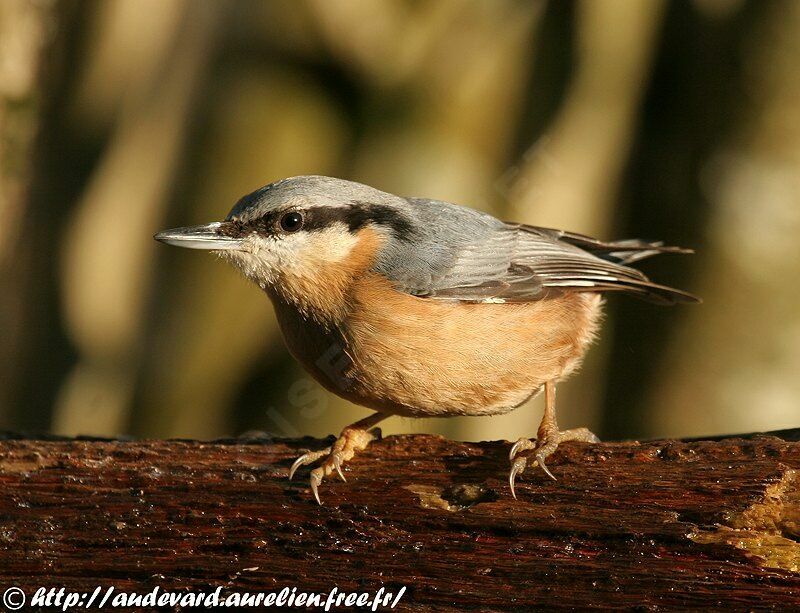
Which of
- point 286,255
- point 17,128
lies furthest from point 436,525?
point 17,128

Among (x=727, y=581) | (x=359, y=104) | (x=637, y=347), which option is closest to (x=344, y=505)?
(x=727, y=581)

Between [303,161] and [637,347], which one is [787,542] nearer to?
[637,347]

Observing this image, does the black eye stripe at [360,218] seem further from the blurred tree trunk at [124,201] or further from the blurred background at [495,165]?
the blurred tree trunk at [124,201]

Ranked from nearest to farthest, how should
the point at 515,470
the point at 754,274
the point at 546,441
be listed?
the point at 515,470 < the point at 546,441 < the point at 754,274

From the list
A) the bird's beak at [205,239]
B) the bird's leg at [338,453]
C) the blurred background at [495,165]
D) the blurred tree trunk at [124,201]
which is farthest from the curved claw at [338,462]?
the blurred tree trunk at [124,201]

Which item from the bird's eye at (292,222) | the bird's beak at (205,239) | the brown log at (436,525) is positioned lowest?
the brown log at (436,525)

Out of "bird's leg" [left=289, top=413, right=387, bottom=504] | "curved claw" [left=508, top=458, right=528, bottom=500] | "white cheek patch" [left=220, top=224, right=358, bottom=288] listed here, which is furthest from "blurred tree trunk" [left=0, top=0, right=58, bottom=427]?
"curved claw" [left=508, top=458, right=528, bottom=500]

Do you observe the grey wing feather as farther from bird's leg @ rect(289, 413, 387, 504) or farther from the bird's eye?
bird's leg @ rect(289, 413, 387, 504)

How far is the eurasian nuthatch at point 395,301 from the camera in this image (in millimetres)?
3361

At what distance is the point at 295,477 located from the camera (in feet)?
10.4

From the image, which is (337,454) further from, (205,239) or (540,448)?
(205,239)

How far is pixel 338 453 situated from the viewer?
3.31 m

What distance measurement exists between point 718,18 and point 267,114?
274 cm

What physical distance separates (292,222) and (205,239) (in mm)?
323
